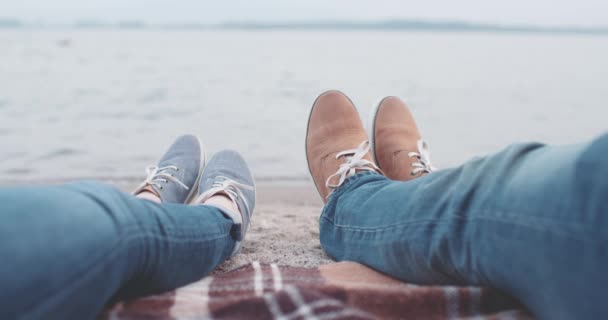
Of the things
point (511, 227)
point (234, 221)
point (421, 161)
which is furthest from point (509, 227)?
point (421, 161)

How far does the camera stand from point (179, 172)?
198cm

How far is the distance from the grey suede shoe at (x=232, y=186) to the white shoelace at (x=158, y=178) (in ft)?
0.31

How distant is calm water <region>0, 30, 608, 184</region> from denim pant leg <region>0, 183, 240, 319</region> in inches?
81.8

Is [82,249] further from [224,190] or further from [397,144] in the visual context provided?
[397,144]

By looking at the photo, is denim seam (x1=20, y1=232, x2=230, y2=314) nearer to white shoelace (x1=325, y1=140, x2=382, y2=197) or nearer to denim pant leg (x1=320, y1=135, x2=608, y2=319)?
denim pant leg (x1=320, y1=135, x2=608, y2=319)

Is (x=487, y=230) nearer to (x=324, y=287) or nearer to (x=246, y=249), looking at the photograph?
(x=324, y=287)

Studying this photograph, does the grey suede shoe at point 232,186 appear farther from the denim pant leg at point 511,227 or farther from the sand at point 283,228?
the denim pant leg at point 511,227

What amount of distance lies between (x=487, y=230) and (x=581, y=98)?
222 inches

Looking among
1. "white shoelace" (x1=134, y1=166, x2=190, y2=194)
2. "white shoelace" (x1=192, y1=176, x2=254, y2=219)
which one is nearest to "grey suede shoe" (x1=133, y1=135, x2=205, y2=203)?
"white shoelace" (x1=134, y1=166, x2=190, y2=194)

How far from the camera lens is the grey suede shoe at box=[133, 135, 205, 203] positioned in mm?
1793

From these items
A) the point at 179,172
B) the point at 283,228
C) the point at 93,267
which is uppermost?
the point at 93,267

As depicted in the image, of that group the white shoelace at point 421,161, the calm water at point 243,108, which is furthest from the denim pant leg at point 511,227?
the calm water at point 243,108

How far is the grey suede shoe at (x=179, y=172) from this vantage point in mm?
1793

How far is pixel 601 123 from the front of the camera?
4512 mm
